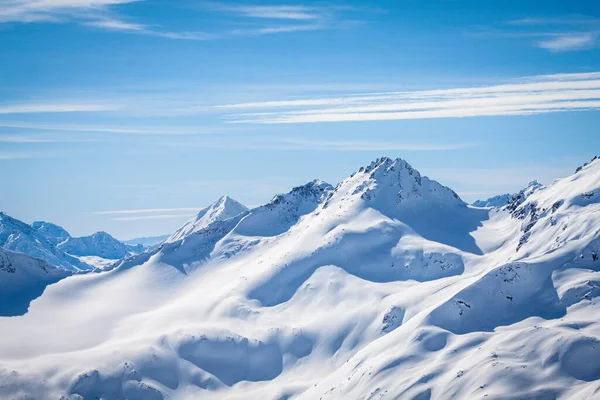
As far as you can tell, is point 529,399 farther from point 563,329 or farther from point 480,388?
point 563,329

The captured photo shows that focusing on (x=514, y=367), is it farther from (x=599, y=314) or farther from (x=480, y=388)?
(x=599, y=314)

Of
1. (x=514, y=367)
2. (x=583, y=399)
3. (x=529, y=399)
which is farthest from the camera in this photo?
(x=514, y=367)

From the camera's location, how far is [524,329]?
633ft

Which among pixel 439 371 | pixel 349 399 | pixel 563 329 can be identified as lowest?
pixel 349 399

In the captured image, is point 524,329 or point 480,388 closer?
point 480,388

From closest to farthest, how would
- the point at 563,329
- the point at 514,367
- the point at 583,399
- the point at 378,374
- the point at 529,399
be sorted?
the point at 583,399, the point at 529,399, the point at 514,367, the point at 563,329, the point at 378,374

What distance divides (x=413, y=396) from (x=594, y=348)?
47.8 m

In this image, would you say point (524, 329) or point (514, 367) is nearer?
point (514, 367)

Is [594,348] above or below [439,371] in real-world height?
above

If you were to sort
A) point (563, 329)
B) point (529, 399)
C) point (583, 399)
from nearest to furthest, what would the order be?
point (583, 399)
point (529, 399)
point (563, 329)

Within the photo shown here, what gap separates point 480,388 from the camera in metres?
171

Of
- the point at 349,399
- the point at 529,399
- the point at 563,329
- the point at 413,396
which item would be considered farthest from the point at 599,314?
the point at 349,399

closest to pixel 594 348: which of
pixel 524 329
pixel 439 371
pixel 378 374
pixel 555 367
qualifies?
pixel 555 367

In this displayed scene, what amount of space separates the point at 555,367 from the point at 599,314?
30.0 m
